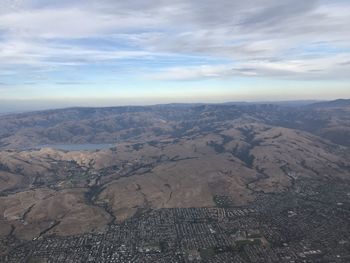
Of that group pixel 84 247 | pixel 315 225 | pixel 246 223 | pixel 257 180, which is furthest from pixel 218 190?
pixel 84 247

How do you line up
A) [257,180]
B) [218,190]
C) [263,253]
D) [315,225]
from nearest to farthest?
[263,253] → [315,225] → [218,190] → [257,180]

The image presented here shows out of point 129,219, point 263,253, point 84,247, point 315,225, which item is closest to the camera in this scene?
point 263,253

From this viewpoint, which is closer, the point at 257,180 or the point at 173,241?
the point at 173,241

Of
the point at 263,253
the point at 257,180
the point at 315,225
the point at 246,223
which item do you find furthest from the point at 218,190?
the point at 263,253

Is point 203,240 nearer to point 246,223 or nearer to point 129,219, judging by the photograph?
point 246,223

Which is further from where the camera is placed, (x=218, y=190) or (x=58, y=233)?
(x=218, y=190)

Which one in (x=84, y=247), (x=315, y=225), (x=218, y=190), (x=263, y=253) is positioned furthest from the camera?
(x=218, y=190)

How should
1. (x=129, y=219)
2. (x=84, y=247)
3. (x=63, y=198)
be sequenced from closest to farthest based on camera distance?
(x=84, y=247)
(x=129, y=219)
(x=63, y=198)

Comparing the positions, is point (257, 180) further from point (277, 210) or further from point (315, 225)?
point (315, 225)
